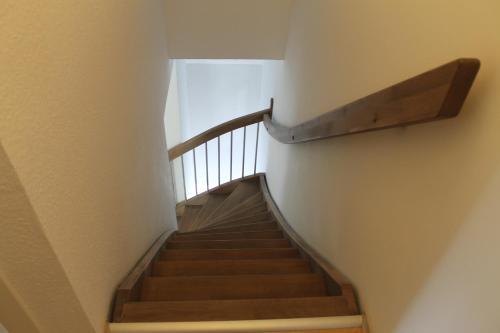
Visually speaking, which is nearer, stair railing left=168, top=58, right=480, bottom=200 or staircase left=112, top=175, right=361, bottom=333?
stair railing left=168, top=58, right=480, bottom=200

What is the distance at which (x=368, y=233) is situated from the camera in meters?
1.03

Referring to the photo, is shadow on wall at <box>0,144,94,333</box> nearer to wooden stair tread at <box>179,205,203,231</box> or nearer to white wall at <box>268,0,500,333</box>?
white wall at <box>268,0,500,333</box>

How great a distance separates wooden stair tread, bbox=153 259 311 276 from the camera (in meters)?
1.51

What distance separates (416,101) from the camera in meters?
0.68

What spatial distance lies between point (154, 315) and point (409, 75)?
1.06 m

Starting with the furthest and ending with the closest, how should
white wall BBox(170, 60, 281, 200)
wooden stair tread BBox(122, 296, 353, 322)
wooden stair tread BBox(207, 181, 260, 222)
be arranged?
1. white wall BBox(170, 60, 281, 200)
2. wooden stair tread BBox(207, 181, 260, 222)
3. wooden stair tread BBox(122, 296, 353, 322)

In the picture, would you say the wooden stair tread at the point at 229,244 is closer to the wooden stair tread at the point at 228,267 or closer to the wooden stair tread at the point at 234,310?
the wooden stair tread at the point at 228,267

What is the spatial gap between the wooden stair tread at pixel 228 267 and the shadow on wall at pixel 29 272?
0.65 m

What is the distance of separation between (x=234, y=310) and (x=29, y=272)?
2.09ft

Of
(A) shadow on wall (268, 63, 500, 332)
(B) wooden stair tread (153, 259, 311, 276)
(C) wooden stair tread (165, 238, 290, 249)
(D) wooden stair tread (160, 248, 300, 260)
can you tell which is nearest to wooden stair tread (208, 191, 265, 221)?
(C) wooden stair tread (165, 238, 290, 249)

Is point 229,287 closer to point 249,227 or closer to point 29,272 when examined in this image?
point 29,272

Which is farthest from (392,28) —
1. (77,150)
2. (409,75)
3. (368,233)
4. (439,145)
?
(77,150)

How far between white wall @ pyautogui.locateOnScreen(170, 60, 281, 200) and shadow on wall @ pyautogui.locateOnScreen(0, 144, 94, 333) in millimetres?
3289

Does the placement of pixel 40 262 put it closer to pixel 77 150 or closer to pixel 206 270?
pixel 77 150
